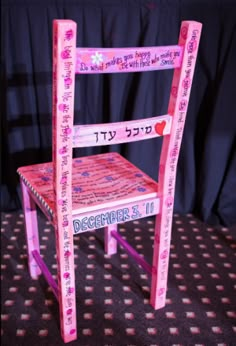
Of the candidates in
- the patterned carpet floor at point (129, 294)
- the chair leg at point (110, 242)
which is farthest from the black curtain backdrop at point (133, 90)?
the chair leg at point (110, 242)

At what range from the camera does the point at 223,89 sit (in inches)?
60.6

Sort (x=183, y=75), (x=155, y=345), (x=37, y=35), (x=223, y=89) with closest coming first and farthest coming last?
1. (x=183, y=75)
2. (x=155, y=345)
3. (x=37, y=35)
4. (x=223, y=89)

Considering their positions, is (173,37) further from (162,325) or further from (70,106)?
(162,325)

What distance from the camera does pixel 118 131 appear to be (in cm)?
92

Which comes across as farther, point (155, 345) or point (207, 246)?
point (207, 246)

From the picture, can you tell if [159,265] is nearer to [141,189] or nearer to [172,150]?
[141,189]

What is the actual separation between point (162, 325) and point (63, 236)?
1.57 feet

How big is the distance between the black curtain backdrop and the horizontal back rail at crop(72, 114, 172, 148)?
585 millimetres

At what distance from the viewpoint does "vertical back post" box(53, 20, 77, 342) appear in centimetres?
76

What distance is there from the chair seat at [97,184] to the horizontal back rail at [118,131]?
0.20m

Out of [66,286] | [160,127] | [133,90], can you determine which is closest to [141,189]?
[160,127]

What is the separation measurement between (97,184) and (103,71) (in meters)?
0.41

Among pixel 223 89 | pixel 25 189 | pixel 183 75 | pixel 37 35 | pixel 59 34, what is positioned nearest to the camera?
pixel 59 34

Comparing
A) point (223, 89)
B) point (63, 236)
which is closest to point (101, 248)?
point (63, 236)
